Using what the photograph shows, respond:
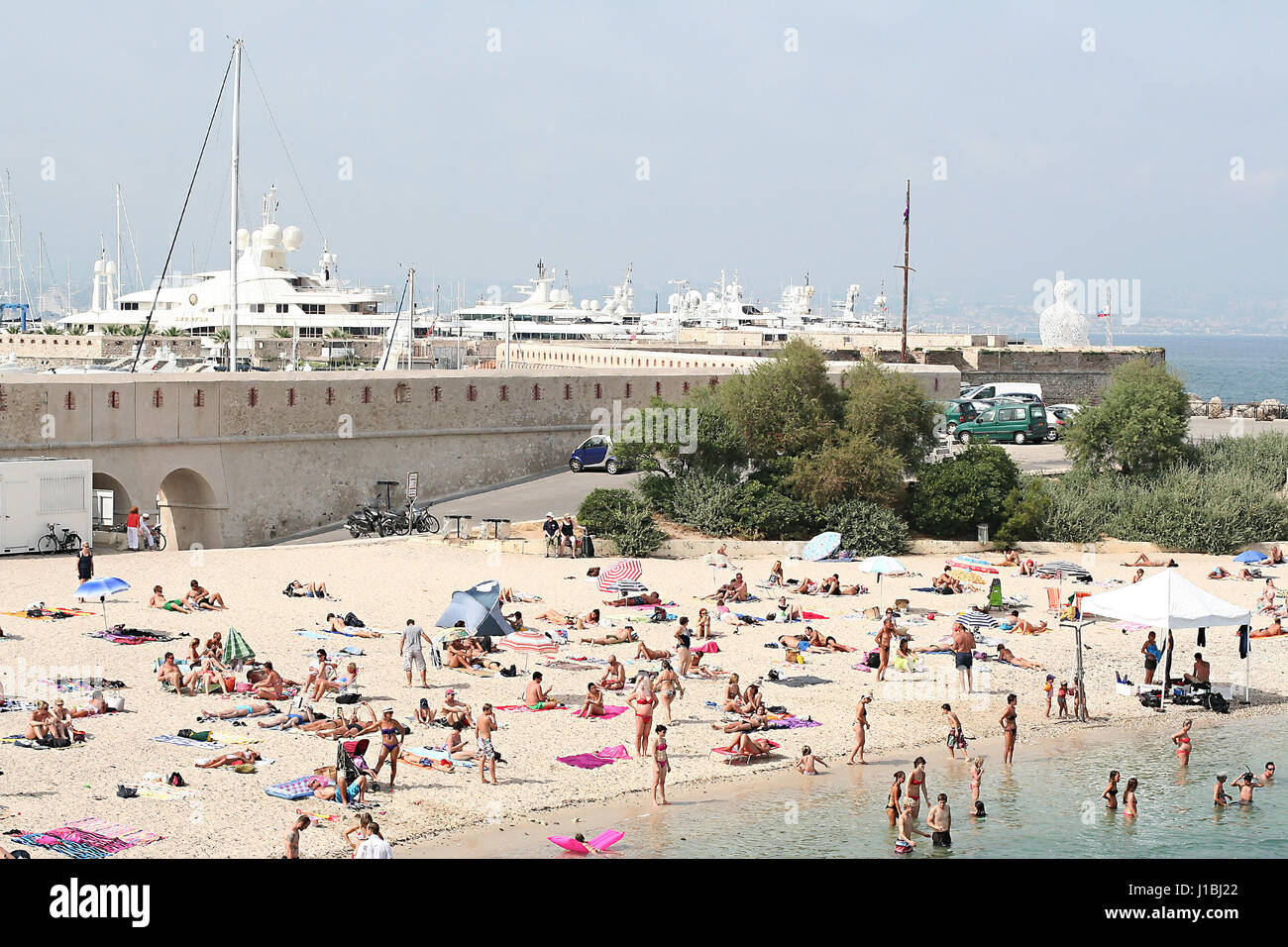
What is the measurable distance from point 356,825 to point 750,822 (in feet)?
11.9

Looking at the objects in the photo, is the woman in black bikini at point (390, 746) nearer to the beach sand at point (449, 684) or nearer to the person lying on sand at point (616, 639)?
the beach sand at point (449, 684)

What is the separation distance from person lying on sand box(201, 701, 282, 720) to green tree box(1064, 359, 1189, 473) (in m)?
21.7

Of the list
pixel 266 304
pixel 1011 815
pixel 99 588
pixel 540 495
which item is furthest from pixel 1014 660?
pixel 266 304

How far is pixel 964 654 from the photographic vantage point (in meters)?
17.6

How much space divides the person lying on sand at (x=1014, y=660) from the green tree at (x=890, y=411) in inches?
385

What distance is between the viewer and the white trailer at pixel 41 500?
74.8ft

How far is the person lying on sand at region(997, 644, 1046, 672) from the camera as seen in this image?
19.0m

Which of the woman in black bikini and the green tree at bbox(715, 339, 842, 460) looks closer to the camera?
the woman in black bikini

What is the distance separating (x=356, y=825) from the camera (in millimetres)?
11945

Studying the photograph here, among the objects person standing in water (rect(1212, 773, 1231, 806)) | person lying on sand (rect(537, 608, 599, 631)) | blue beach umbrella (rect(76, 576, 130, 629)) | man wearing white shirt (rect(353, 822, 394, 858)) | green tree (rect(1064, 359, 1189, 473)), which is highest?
green tree (rect(1064, 359, 1189, 473))

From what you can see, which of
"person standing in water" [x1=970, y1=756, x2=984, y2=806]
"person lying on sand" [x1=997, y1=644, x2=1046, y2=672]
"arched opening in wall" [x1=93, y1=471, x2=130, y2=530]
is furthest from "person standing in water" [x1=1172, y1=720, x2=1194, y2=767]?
"arched opening in wall" [x1=93, y1=471, x2=130, y2=530]

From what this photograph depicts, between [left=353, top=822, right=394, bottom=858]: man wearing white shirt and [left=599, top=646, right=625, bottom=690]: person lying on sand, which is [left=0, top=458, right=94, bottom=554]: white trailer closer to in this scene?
[left=599, top=646, right=625, bottom=690]: person lying on sand

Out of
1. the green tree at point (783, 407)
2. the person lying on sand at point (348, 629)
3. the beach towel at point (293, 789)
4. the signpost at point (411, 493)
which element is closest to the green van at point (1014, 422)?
the green tree at point (783, 407)

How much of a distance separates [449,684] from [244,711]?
2.70 m
